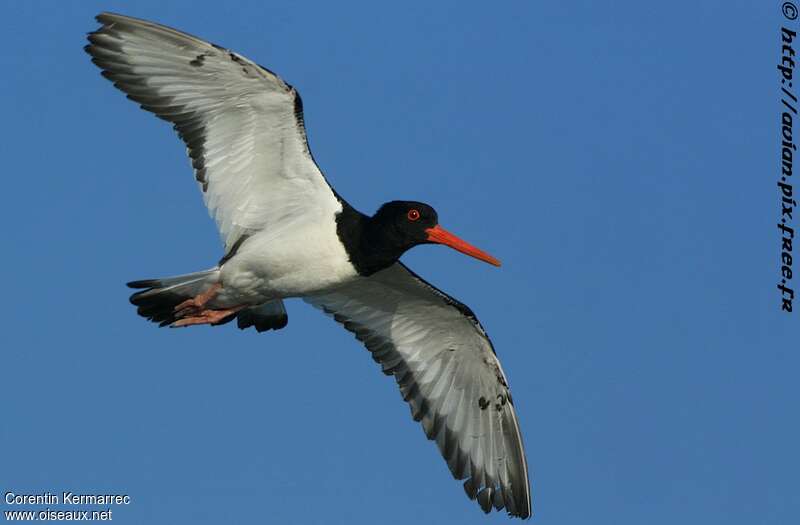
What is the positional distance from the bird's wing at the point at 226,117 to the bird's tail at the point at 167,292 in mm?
481

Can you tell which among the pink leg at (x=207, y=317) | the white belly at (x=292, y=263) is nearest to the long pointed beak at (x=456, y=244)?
the white belly at (x=292, y=263)

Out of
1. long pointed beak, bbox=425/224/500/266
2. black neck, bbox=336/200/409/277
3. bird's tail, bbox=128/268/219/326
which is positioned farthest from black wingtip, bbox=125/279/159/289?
long pointed beak, bbox=425/224/500/266

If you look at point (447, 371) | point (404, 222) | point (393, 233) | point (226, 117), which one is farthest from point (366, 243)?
point (447, 371)

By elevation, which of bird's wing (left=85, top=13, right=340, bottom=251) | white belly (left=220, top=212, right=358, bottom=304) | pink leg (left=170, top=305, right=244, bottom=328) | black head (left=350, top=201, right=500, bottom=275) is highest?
bird's wing (left=85, top=13, right=340, bottom=251)

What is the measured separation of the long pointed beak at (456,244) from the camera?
1428cm

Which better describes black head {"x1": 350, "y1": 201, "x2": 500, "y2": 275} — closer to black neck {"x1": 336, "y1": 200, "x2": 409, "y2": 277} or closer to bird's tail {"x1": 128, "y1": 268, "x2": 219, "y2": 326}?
black neck {"x1": 336, "y1": 200, "x2": 409, "y2": 277}

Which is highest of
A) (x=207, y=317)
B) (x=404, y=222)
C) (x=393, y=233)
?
(x=404, y=222)

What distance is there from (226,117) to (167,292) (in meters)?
2.08

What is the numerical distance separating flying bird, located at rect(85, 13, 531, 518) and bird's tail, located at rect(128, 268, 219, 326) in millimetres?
12

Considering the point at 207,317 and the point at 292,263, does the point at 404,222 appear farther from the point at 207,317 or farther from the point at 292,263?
the point at 207,317

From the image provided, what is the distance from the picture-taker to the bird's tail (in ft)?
46.9

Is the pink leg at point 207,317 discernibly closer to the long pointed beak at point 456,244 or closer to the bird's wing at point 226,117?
the bird's wing at point 226,117

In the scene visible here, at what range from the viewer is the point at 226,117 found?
45.8 feet

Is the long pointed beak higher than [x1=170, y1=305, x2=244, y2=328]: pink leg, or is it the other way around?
the long pointed beak
